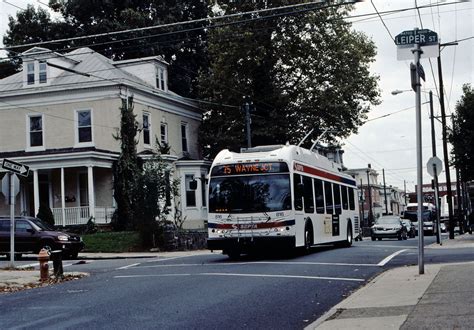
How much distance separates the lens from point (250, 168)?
19.8 meters

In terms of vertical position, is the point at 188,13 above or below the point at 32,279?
above

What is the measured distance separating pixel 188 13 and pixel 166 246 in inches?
1135

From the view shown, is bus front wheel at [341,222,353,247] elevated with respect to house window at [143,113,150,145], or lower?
lower

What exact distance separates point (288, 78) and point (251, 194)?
2679 centimetres

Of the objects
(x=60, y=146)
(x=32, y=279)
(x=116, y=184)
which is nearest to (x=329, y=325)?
(x=32, y=279)

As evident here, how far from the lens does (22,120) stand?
1538 inches

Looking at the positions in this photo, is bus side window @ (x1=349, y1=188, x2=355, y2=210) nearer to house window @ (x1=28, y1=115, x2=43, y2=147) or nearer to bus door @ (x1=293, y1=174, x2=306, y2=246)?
bus door @ (x1=293, y1=174, x2=306, y2=246)

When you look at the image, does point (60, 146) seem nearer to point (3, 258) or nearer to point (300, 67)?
point (3, 258)

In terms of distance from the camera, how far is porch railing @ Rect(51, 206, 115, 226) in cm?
3647

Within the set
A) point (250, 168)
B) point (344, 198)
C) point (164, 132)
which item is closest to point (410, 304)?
point (250, 168)

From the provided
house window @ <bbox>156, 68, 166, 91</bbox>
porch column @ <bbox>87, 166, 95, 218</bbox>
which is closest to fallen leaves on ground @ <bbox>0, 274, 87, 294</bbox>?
Answer: porch column @ <bbox>87, 166, 95, 218</bbox>

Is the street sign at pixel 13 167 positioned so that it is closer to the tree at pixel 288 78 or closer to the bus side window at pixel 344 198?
the bus side window at pixel 344 198

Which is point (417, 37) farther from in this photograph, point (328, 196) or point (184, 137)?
point (184, 137)

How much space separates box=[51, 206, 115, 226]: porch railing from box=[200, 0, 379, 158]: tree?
10295mm
